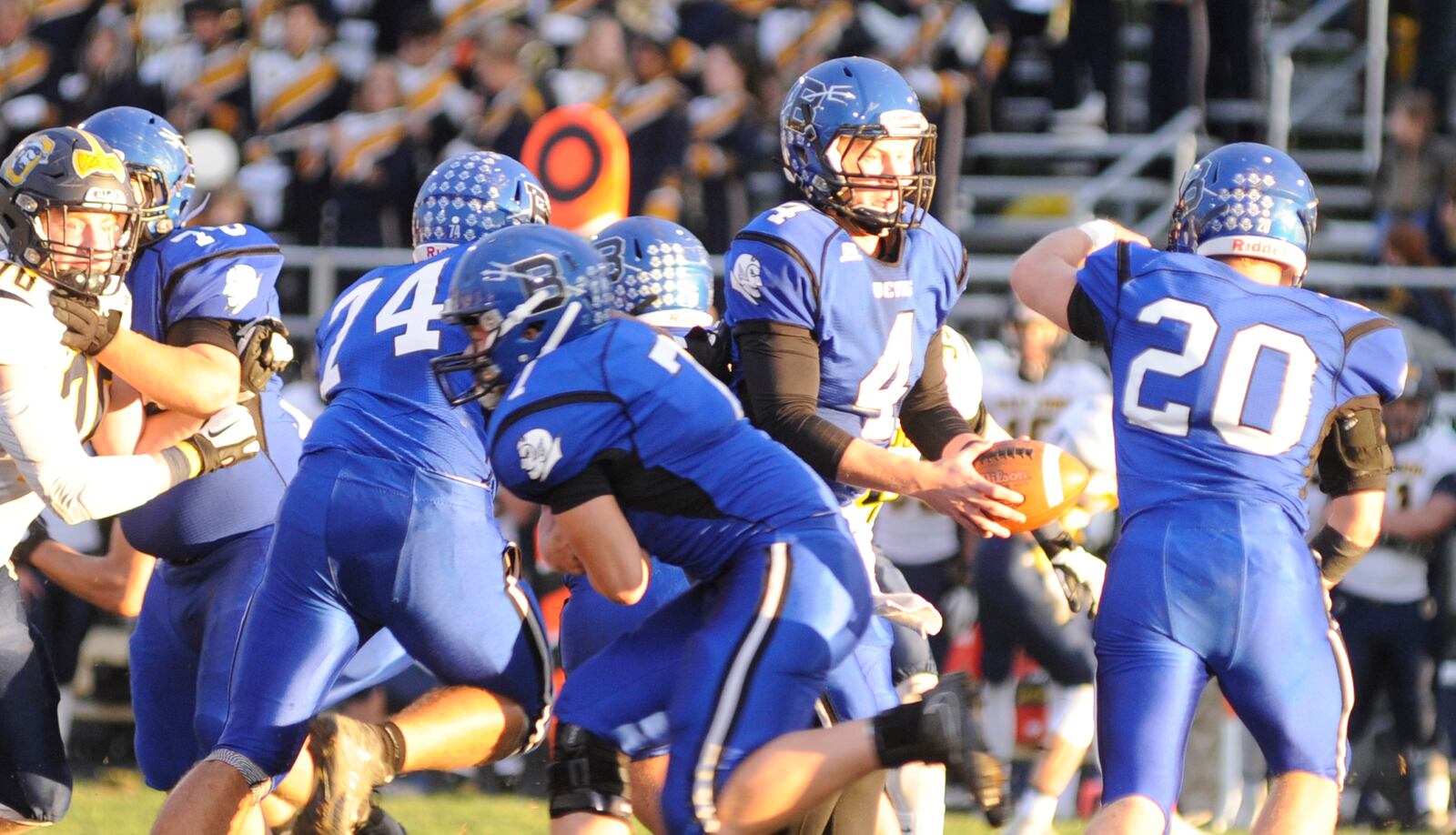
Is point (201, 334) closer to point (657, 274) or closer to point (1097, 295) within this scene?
point (657, 274)

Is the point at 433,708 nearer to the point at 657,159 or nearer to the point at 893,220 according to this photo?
the point at 893,220

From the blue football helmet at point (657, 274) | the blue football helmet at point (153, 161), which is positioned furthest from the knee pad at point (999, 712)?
the blue football helmet at point (153, 161)

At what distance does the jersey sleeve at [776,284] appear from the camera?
184 inches

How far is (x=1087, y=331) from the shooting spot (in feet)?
15.5

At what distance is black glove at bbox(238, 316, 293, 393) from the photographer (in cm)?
499

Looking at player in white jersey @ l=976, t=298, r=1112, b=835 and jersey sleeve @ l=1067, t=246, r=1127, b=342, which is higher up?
jersey sleeve @ l=1067, t=246, r=1127, b=342

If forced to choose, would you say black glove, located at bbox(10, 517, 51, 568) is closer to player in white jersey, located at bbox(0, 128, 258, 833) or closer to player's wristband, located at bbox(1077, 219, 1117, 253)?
player in white jersey, located at bbox(0, 128, 258, 833)

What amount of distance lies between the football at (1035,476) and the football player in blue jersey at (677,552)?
1.98ft

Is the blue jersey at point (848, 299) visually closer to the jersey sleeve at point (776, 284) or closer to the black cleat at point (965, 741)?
the jersey sleeve at point (776, 284)

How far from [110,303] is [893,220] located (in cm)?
192

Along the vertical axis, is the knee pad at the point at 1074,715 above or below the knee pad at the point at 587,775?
below

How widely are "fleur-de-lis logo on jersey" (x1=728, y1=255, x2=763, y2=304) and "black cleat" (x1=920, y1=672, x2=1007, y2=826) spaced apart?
1.23 meters

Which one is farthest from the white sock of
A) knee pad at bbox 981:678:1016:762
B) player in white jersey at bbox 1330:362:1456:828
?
player in white jersey at bbox 1330:362:1456:828

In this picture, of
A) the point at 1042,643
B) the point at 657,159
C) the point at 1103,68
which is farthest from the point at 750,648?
the point at 1103,68
